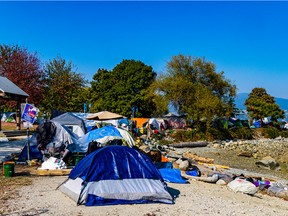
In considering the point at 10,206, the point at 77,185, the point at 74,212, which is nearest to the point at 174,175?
the point at 77,185

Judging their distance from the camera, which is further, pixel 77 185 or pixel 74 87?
pixel 74 87

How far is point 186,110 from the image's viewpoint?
40.6 metres

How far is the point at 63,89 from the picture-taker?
4406 cm

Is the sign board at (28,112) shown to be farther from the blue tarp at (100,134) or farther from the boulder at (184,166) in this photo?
the boulder at (184,166)

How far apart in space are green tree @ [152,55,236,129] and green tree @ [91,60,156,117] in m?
5.50

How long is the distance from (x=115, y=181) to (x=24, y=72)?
1341 inches

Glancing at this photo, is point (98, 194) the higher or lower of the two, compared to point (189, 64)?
lower

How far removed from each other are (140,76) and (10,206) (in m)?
44.3

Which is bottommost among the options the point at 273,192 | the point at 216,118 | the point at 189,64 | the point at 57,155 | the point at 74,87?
the point at 273,192

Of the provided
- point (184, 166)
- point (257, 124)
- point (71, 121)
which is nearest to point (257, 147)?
point (257, 124)

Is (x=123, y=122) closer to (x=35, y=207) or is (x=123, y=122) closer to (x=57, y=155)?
(x=57, y=155)

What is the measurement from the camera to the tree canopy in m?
39.7

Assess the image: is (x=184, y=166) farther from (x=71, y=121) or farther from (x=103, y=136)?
(x=71, y=121)

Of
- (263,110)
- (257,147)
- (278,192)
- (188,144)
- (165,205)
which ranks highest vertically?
(263,110)
